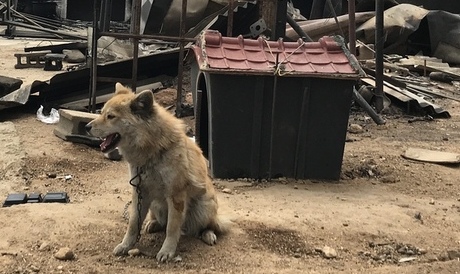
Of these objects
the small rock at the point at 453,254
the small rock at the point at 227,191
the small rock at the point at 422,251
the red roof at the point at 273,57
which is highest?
the red roof at the point at 273,57

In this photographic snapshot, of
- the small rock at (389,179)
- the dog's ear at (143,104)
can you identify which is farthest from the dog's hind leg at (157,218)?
the small rock at (389,179)

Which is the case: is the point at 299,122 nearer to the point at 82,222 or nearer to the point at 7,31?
the point at 82,222

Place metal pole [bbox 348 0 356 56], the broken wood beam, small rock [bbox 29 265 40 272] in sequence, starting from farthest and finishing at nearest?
the broken wood beam
metal pole [bbox 348 0 356 56]
small rock [bbox 29 265 40 272]

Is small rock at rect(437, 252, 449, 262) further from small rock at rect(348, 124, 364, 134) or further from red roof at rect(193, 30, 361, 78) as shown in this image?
small rock at rect(348, 124, 364, 134)

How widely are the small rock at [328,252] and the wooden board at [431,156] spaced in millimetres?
3496

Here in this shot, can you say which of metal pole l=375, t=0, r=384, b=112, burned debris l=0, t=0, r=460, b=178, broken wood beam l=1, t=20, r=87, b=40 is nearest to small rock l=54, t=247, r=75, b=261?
burned debris l=0, t=0, r=460, b=178

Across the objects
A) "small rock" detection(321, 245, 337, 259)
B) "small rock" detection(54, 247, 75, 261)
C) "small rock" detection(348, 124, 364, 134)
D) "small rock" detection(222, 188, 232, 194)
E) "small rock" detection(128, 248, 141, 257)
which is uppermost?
"small rock" detection(348, 124, 364, 134)

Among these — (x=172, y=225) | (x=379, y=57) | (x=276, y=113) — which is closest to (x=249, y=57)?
(x=276, y=113)

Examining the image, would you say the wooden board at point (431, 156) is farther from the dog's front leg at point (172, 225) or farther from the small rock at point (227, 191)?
the dog's front leg at point (172, 225)

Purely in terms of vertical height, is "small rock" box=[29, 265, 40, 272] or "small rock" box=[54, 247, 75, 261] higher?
"small rock" box=[54, 247, 75, 261]

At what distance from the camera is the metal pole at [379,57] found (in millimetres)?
10203

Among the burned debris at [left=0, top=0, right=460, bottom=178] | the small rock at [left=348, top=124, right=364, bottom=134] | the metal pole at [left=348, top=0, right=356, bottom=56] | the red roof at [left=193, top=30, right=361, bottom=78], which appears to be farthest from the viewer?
the metal pole at [left=348, top=0, right=356, bottom=56]

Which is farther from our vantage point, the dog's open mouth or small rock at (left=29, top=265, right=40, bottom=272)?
the dog's open mouth

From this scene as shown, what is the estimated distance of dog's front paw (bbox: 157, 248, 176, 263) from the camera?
414cm
